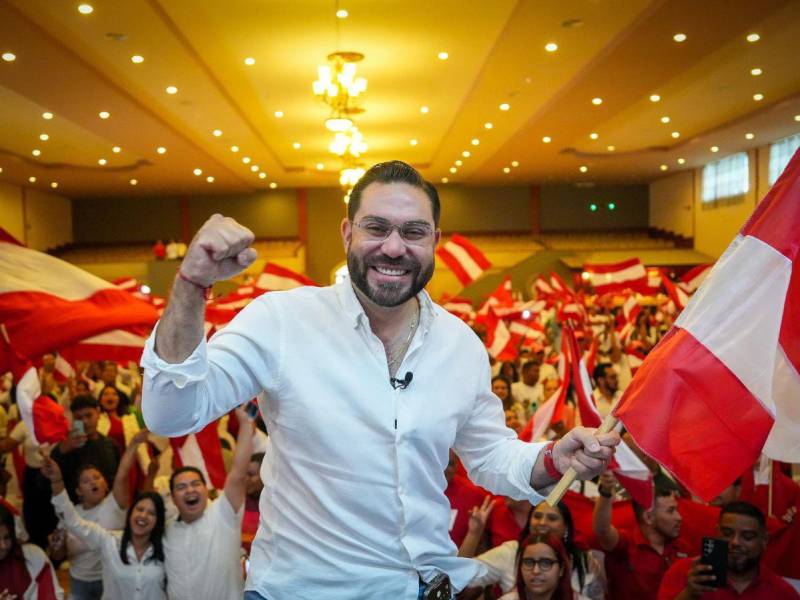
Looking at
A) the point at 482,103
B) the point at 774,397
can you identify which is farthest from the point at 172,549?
the point at 482,103

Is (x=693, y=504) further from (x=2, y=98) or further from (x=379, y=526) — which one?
(x=2, y=98)

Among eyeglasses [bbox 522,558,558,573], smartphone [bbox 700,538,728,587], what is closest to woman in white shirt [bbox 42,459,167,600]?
eyeglasses [bbox 522,558,558,573]

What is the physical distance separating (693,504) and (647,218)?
31245 millimetres

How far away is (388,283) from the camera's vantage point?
7.36 feet

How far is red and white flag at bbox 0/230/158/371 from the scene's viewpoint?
548 centimetres

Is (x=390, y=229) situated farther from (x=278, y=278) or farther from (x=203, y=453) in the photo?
(x=278, y=278)

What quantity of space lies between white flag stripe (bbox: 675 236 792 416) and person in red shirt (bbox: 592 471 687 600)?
256cm

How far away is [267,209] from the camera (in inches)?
1383

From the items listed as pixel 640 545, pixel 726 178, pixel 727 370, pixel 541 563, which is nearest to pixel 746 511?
pixel 640 545

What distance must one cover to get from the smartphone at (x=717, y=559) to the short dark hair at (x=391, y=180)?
2.39 metres

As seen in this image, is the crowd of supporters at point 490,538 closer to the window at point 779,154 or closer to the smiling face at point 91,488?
the smiling face at point 91,488

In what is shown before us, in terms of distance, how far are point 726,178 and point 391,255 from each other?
89.8ft

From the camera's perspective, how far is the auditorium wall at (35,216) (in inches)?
1083

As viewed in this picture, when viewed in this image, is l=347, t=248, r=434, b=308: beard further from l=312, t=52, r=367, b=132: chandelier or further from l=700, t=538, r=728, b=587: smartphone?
l=312, t=52, r=367, b=132: chandelier
